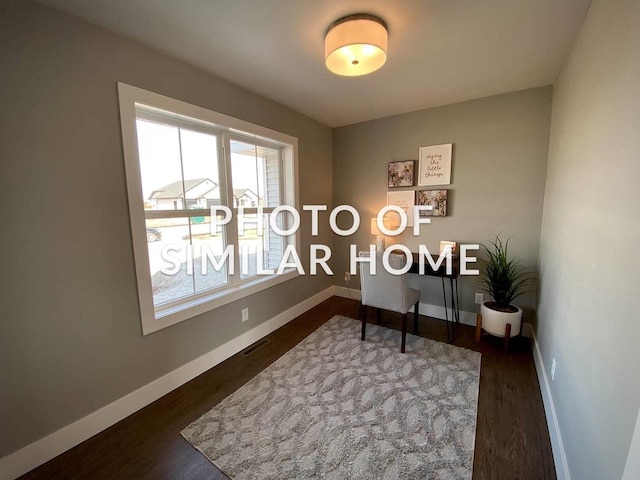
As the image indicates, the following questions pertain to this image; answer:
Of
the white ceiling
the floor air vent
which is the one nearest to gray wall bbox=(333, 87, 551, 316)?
the white ceiling

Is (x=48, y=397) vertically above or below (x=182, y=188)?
below

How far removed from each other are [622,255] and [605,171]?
425 millimetres

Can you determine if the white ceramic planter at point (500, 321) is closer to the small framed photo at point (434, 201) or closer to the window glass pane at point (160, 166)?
the small framed photo at point (434, 201)

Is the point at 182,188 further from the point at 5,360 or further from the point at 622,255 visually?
the point at 622,255

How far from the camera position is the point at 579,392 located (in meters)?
1.21

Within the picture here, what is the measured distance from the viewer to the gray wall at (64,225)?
4.25 ft

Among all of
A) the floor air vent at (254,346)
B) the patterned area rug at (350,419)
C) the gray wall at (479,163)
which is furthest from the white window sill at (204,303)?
the gray wall at (479,163)

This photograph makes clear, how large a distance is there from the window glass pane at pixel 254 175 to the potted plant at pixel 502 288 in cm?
229

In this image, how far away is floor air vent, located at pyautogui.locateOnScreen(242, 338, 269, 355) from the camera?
2.47 m

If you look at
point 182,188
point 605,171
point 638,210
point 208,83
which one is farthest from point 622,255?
point 208,83

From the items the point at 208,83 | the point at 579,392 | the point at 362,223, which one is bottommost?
the point at 579,392

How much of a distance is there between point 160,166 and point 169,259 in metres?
0.68

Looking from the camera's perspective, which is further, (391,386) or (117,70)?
(391,386)

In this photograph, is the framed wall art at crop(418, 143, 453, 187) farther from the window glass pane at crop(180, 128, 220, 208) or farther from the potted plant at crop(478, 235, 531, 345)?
the window glass pane at crop(180, 128, 220, 208)
